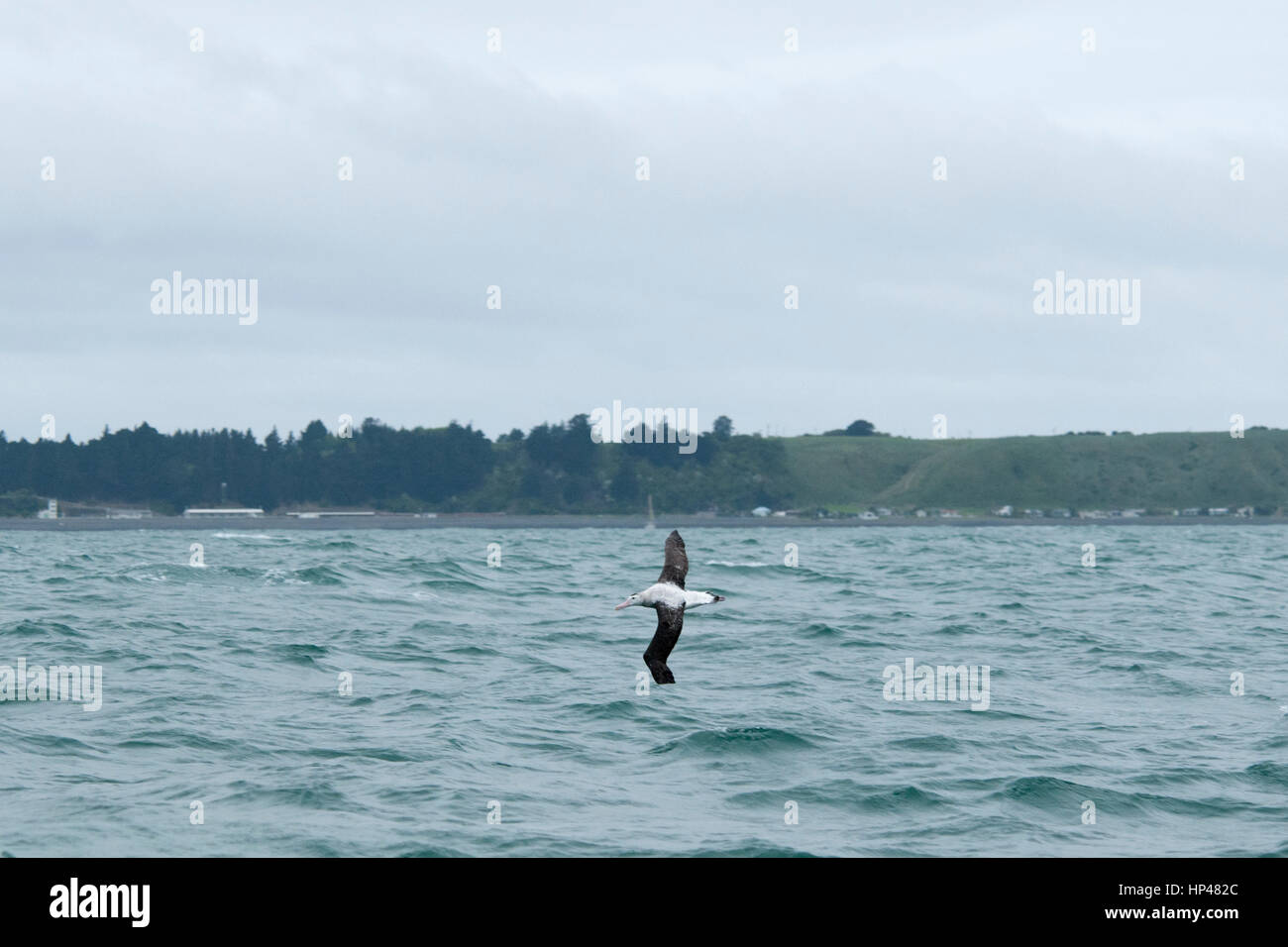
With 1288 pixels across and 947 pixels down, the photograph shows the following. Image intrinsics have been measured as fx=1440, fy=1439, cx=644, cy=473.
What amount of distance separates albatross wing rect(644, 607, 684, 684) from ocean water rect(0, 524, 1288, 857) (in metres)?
2.64

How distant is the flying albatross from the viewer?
18.5 metres

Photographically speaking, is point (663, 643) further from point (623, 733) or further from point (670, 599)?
point (623, 733)

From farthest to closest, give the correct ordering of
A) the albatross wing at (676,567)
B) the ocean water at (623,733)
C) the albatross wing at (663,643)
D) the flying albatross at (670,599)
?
1. the albatross wing at (676,567)
2. the ocean water at (623,733)
3. the flying albatross at (670,599)
4. the albatross wing at (663,643)

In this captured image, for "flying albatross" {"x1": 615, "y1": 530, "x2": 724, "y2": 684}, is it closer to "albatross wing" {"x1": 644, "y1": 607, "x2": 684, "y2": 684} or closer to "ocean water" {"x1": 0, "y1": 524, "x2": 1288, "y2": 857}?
"albatross wing" {"x1": 644, "y1": 607, "x2": 684, "y2": 684}

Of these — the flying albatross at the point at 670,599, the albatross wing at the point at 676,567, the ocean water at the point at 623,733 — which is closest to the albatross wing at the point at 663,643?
the flying albatross at the point at 670,599

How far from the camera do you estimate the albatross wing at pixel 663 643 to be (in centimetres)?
1744

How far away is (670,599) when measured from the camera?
1991cm

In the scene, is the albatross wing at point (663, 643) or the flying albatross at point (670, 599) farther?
the flying albatross at point (670, 599)

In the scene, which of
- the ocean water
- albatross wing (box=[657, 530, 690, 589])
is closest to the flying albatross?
albatross wing (box=[657, 530, 690, 589])

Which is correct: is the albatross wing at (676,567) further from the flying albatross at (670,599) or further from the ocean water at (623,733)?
the ocean water at (623,733)

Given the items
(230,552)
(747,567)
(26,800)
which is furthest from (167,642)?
(230,552)

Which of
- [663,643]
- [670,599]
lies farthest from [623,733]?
[663,643]
